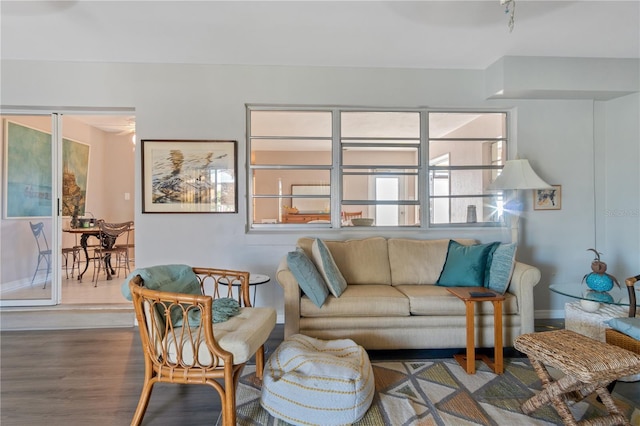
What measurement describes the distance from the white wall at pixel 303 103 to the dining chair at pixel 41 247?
1071 mm

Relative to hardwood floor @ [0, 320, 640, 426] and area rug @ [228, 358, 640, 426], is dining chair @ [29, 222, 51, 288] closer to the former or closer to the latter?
hardwood floor @ [0, 320, 640, 426]

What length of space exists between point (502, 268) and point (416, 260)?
2.46 feet

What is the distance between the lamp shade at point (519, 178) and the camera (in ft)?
10.4

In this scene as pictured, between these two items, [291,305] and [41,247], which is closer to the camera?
[291,305]

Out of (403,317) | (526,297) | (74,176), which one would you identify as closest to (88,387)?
(403,317)

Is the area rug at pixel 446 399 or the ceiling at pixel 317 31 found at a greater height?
the ceiling at pixel 317 31

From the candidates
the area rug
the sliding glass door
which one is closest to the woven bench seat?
the area rug

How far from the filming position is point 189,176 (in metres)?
3.52

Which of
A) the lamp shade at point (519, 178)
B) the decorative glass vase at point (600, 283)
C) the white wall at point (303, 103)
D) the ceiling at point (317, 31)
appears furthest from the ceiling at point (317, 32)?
the decorative glass vase at point (600, 283)

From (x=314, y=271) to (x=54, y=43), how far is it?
3150mm

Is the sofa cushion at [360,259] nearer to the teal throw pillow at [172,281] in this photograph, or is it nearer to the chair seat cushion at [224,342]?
the teal throw pillow at [172,281]

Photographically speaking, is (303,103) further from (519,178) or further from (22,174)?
(22,174)

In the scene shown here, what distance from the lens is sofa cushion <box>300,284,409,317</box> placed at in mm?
2672

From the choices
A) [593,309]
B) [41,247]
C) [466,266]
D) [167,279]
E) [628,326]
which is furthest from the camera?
[41,247]
